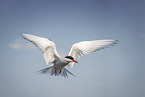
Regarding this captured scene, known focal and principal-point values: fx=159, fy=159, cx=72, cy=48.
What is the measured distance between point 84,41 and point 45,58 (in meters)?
1.15

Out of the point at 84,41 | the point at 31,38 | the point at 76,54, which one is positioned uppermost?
the point at 31,38

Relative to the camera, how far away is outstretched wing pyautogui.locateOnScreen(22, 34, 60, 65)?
12.1 ft

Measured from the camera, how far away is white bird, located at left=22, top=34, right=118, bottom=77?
3.74 metres

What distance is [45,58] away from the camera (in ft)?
13.1

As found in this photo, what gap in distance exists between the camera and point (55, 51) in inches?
160

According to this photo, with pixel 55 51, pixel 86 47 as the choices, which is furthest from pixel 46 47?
pixel 86 47

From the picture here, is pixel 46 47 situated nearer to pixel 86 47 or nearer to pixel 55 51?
pixel 55 51

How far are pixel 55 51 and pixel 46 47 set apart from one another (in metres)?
0.27

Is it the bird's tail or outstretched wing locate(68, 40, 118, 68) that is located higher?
outstretched wing locate(68, 40, 118, 68)

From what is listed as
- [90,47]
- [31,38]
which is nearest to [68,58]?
[90,47]

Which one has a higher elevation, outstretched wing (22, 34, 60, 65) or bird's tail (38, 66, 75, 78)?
outstretched wing (22, 34, 60, 65)

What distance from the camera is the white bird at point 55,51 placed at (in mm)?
3737

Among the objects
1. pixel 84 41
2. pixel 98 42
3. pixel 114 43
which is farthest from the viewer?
pixel 84 41

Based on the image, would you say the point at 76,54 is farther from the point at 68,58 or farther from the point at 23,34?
the point at 23,34
